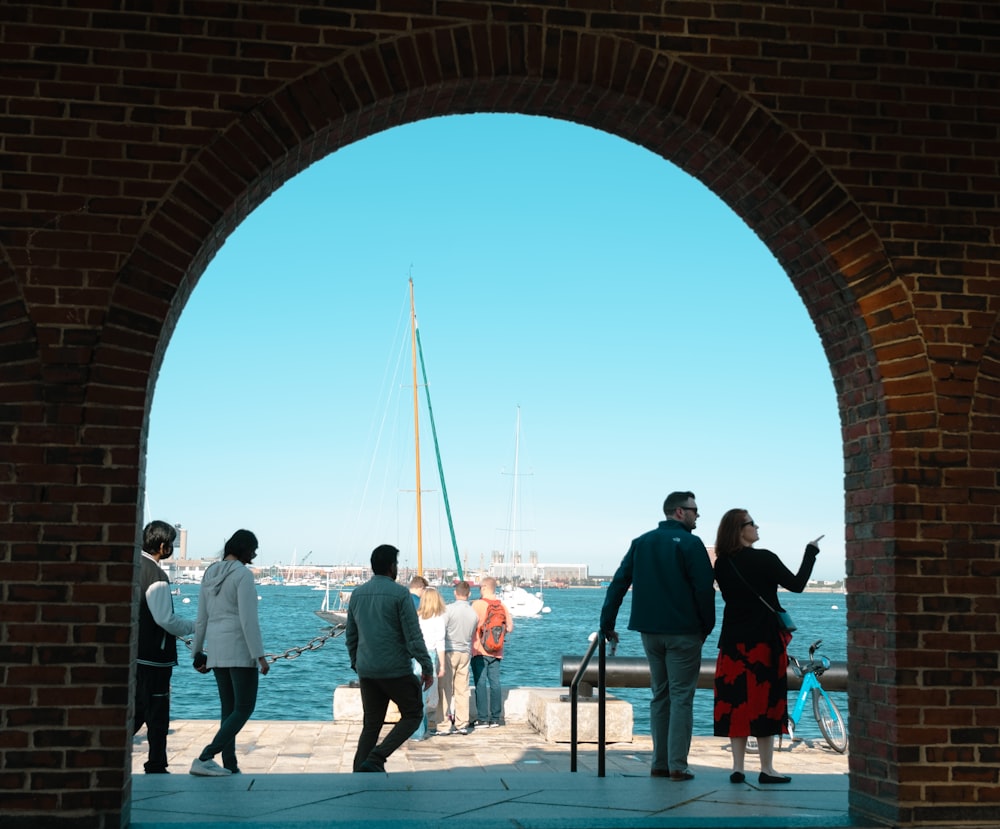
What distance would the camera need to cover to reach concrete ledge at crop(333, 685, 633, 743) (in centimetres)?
1149

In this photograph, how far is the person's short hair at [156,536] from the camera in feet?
24.2

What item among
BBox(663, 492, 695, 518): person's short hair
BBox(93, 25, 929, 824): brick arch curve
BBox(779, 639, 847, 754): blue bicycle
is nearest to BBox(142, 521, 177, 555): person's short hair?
BBox(93, 25, 929, 824): brick arch curve

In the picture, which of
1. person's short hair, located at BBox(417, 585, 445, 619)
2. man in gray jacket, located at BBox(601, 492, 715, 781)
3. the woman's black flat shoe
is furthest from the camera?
person's short hair, located at BBox(417, 585, 445, 619)

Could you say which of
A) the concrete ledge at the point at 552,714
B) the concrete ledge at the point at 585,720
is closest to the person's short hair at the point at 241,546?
the concrete ledge at the point at 552,714

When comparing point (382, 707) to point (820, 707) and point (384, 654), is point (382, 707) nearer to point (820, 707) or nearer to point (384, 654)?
point (384, 654)

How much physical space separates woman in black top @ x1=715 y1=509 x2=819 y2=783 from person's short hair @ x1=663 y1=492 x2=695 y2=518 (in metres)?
0.41

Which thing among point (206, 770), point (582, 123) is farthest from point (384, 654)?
point (582, 123)

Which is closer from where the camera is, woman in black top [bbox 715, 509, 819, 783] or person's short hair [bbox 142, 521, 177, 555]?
woman in black top [bbox 715, 509, 819, 783]

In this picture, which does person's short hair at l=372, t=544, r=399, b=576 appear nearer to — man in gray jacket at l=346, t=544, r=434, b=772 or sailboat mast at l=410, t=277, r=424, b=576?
man in gray jacket at l=346, t=544, r=434, b=772

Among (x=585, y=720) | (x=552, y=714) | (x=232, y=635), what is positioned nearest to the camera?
(x=232, y=635)

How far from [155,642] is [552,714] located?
17.7 feet

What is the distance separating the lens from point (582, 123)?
6020 mm

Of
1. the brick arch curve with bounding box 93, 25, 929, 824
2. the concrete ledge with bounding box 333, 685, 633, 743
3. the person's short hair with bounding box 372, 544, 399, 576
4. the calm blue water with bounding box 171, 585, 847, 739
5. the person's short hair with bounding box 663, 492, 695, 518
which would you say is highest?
the brick arch curve with bounding box 93, 25, 929, 824

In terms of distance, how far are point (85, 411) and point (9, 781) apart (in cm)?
158
